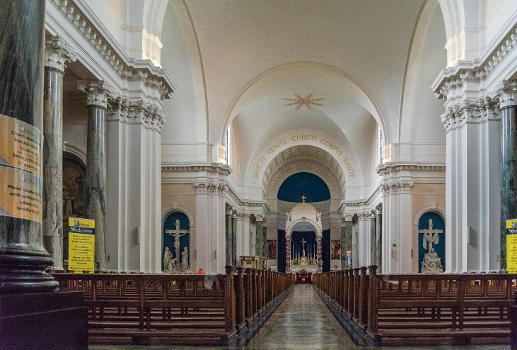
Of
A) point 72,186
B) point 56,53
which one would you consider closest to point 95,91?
point 56,53

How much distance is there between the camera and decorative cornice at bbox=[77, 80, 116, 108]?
1642 cm

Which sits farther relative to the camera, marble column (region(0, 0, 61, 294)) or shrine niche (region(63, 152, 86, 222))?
shrine niche (region(63, 152, 86, 222))

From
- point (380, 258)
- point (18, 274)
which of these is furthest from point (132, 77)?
point (380, 258)

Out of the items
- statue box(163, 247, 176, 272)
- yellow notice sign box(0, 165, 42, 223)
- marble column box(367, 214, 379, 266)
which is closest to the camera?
yellow notice sign box(0, 165, 42, 223)

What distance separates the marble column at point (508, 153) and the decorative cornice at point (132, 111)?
9905 millimetres

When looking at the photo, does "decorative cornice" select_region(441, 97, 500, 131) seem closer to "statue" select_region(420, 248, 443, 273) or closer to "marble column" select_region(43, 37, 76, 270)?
"marble column" select_region(43, 37, 76, 270)

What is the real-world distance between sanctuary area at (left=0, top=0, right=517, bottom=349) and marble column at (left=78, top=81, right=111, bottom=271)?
0.05m

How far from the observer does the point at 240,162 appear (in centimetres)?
4403

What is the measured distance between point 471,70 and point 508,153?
10.1 ft

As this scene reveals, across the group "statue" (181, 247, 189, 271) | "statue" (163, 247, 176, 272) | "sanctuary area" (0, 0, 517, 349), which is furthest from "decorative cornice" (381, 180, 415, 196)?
"statue" (163, 247, 176, 272)

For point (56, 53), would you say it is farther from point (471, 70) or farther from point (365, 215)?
point (365, 215)

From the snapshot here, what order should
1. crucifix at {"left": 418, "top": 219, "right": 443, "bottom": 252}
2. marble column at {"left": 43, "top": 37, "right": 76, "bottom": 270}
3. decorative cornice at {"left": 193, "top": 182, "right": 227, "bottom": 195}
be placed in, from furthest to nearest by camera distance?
decorative cornice at {"left": 193, "top": 182, "right": 227, "bottom": 195}, crucifix at {"left": 418, "top": 219, "right": 443, "bottom": 252}, marble column at {"left": 43, "top": 37, "right": 76, "bottom": 270}

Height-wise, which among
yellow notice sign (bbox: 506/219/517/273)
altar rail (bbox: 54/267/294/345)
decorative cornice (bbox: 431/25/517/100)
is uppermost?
decorative cornice (bbox: 431/25/517/100)

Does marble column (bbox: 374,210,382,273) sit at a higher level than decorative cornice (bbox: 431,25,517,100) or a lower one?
lower
